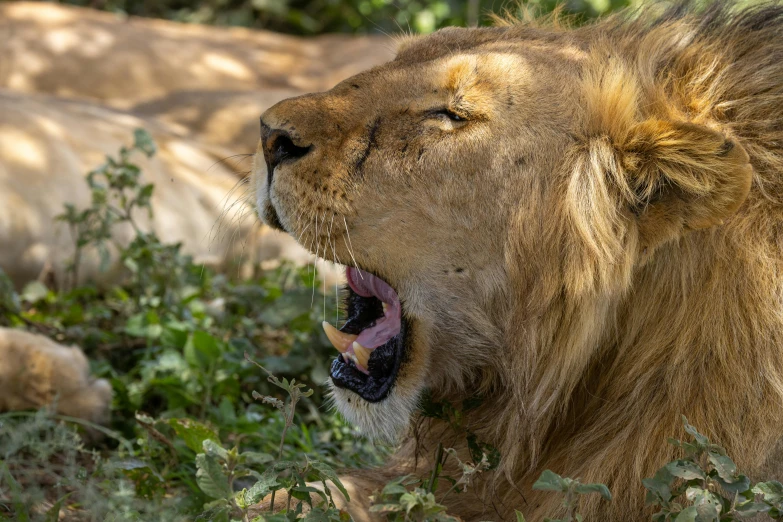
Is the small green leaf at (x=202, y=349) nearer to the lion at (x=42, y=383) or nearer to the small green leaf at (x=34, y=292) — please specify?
the lion at (x=42, y=383)

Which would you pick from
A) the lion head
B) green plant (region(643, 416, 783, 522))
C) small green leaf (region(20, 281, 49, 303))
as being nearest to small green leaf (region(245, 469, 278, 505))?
the lion head

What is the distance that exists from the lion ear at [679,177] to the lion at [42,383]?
180cm

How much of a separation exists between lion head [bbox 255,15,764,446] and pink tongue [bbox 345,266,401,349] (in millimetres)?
27

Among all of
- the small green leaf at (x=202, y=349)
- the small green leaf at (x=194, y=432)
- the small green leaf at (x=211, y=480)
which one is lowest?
the small green leaf at (x=202, y=349)

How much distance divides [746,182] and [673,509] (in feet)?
→ 2.17

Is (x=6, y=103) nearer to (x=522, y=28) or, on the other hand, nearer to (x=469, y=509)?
(x=522, y=28)

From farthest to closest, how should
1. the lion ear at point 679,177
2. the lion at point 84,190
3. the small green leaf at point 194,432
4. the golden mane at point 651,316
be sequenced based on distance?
the lion at point 84,190 < the small green leaf at point 194,432 < the golden mane at point 651,316 < the lion ear at point 679,177

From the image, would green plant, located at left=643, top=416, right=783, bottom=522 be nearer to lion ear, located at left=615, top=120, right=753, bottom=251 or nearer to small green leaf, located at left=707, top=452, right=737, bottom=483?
Result: small green leaf, located at left=707, top=452, right=737, bottom=483

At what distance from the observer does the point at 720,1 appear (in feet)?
8.66

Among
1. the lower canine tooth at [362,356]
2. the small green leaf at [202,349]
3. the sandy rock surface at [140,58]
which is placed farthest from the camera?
the sandy rock surface at [140,58]

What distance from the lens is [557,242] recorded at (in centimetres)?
227

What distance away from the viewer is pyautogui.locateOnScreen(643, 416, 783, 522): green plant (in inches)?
74.4

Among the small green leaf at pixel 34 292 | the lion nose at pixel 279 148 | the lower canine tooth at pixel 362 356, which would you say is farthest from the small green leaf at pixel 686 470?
the small green leaf at pixel 34 292

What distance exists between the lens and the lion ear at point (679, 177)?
2.06 m
